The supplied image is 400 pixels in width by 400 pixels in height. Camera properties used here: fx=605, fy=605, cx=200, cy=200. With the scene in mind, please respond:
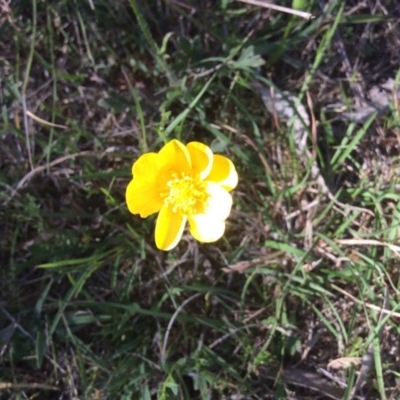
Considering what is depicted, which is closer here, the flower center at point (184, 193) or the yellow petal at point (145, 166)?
the yellow petal at point (145, 166)

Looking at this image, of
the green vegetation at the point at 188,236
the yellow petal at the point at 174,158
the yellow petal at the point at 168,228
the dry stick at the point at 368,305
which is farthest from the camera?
the green vegetation at the point at 188,236

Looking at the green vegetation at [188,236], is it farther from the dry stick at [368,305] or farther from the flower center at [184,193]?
the flower center at [184,193]

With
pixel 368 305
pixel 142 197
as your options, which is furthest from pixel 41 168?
pixel 368 305

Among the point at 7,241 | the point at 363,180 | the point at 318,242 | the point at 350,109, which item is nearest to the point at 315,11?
the point at 350,109

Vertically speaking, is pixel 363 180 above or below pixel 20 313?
above

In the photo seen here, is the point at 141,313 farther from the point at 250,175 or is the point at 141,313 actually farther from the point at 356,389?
the point at 356,389

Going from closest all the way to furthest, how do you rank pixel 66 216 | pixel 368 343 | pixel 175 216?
pixel 175 216, pixel 368 343, pixel 66 216

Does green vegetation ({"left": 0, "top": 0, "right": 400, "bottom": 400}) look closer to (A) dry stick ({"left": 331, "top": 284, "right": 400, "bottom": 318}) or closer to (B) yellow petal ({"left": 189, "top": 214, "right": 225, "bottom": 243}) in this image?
(A) dry stick ({"left": 331, "top": 284, "right": 400, "bottom": 318})

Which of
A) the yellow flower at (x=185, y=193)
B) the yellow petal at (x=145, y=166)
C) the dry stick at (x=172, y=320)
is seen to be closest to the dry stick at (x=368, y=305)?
the dry stick at (x=172, y=320)
